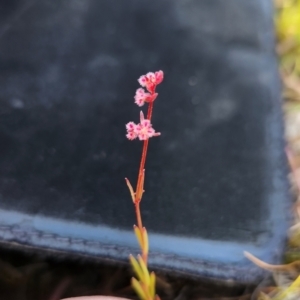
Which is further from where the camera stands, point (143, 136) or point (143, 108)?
point (143, 108)

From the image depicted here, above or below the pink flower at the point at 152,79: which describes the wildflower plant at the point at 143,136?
below

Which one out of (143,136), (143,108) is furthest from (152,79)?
(143,108)

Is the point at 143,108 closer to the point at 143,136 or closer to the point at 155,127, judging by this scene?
the point at 155,127

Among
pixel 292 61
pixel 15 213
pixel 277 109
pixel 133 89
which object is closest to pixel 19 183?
pixel 15 213

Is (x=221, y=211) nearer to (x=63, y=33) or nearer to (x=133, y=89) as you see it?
(x=133, y=89)

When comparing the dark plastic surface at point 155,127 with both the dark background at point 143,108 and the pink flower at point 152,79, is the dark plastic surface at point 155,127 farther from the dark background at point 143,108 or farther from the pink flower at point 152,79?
the pink flower at point 152,79

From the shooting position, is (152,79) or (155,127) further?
(155,127)

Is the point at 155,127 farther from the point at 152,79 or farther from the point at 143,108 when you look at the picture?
the point at 152,79

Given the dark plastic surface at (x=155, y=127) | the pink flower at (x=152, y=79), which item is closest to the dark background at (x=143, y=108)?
the dark plastic surface at (x=155, y=127)
